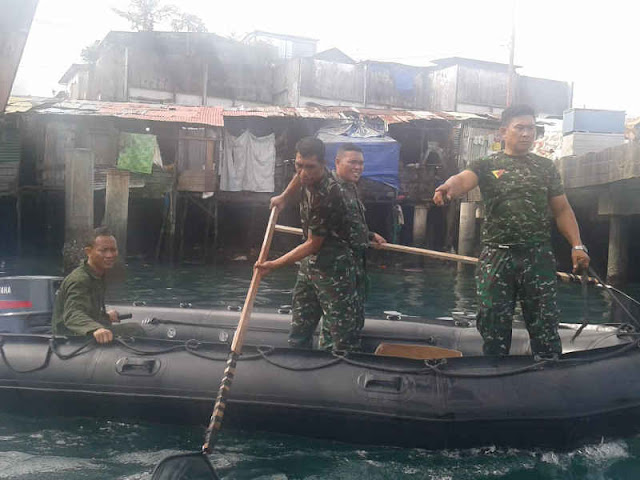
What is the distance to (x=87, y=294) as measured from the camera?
4617 millimetres

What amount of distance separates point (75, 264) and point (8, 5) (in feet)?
33.5

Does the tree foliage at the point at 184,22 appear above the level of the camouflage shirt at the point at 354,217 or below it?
above

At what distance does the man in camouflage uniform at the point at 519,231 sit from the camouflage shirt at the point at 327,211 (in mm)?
756

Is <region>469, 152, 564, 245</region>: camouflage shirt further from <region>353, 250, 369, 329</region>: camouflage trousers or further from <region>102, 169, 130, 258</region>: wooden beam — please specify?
<region>102, 169, 130, 258</region>: wooden beam

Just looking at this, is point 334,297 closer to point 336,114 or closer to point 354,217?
point 354,217

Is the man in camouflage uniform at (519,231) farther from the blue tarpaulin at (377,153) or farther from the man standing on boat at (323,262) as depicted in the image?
the blue tarpaulin at (377,153)

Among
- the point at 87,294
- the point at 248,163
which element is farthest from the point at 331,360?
the point at 248,163

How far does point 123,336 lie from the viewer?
484cm

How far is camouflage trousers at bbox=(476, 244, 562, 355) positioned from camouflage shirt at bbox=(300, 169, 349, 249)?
971 millimetres

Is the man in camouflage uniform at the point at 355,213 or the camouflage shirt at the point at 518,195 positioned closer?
the camouflage shirt at the point at 518,195

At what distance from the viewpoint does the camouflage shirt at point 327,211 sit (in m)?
4.06

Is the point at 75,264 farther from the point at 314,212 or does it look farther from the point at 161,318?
the point at 314,212

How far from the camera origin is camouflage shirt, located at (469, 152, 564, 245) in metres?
3.90

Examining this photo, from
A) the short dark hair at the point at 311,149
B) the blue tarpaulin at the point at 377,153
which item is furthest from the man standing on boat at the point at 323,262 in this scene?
the blue tarpaulin at the point at 377,153
